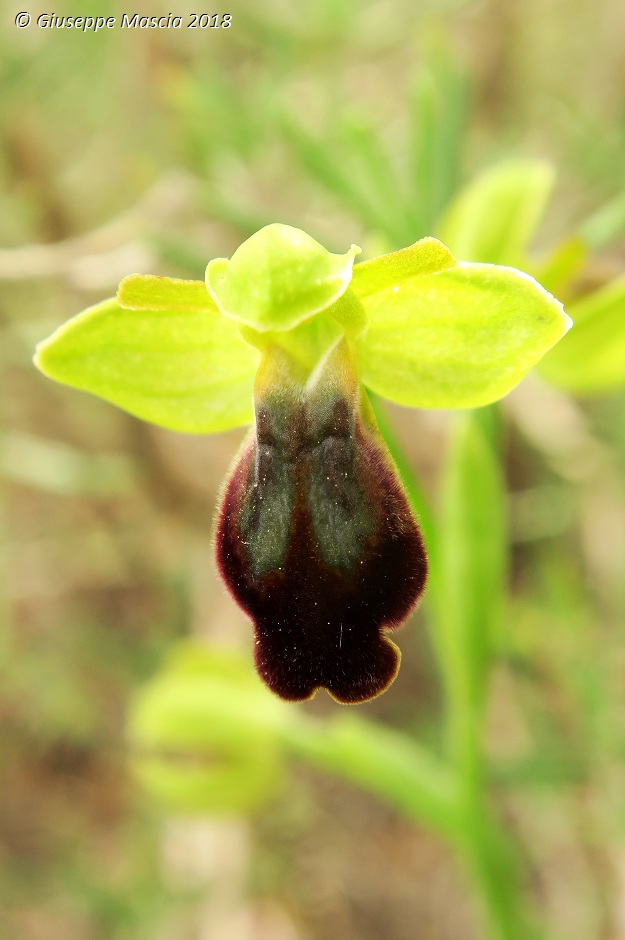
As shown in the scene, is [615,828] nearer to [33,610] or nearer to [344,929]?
[344,929]

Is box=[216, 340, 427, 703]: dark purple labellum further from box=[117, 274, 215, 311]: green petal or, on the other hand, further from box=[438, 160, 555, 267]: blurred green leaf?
box=[438, 160, 555, 267]: blurred green leaf

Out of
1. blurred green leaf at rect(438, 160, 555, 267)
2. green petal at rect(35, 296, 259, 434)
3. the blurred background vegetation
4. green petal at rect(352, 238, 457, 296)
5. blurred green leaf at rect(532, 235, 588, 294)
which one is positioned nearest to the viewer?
green petal at rect(352, 238, 457, 296)

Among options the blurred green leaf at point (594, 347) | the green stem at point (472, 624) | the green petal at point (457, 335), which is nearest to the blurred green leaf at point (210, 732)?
the green stem at point (472, 624)

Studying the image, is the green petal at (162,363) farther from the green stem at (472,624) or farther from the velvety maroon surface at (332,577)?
the green stem at (472,624)

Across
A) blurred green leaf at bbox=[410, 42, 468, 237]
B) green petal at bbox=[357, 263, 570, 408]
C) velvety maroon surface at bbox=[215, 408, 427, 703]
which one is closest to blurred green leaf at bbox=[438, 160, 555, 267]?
blurred green leaf at bbox=[410, 42, 468, 237]

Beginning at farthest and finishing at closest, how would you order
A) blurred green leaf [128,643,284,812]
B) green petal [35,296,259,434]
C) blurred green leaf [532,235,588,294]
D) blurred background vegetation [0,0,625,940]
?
blurred green leaf [128,643,284,812] < blurred background vegetation [0,0,625,940] < blurred green leaf [532,235,588,294] < green petal [35,296,259,434]
